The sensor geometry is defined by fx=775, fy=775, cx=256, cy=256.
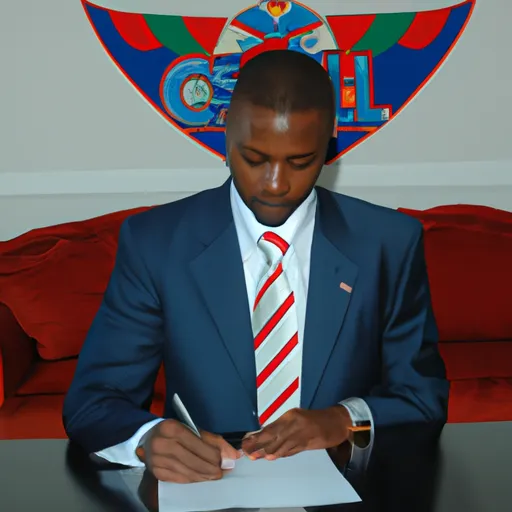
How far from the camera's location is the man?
141 cm

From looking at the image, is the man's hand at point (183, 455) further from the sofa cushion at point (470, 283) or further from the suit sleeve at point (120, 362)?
the sofa cushion at point (470, 283)

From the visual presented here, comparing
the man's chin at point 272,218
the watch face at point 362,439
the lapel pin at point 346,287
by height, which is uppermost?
the man's chin at point 272,218

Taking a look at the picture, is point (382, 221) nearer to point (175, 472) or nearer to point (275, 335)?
point (275, 335)

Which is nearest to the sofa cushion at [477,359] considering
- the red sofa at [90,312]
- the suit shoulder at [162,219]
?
the red sofa at [90,312]

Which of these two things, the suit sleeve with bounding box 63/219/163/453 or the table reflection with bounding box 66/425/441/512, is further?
the suit sleeve with bounding box 63/219/163/453

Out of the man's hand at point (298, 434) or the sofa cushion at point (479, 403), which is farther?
the sofa cushion at point (479, 403)

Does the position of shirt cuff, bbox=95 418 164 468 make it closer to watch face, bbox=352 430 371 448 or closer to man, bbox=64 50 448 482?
man, bbox=64 50 448 482

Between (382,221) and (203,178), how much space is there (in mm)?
1528

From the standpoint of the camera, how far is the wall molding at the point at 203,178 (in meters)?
2.96

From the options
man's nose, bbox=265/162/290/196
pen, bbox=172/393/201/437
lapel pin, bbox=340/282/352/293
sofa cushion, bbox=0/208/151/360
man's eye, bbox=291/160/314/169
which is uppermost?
man's eye, bbox=291/160/314/169

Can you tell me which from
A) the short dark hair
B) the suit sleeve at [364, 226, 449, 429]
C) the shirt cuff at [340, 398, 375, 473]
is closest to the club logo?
the suit sleeve at [364, 226, 449, 429]

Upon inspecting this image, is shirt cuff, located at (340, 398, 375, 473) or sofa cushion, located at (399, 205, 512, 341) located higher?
shirt cuff, located at (340, 398, 375, 473)

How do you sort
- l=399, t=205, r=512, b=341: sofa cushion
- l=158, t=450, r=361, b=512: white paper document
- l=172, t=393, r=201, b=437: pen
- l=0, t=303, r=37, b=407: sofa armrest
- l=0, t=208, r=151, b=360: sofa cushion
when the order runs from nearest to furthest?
1. l=158, t=450, r=361, b=512: white paper document
2. l=172, t=393, r=201, b=437: pen
3. l=0, t=303, r=37, b=407: sofa armrest
4. l=0, t=208, r=151, b=360: sofa cushion
5. l=399, t=205, r=512, b=341: sofa cushion

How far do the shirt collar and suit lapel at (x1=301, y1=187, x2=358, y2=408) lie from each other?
44 mm
